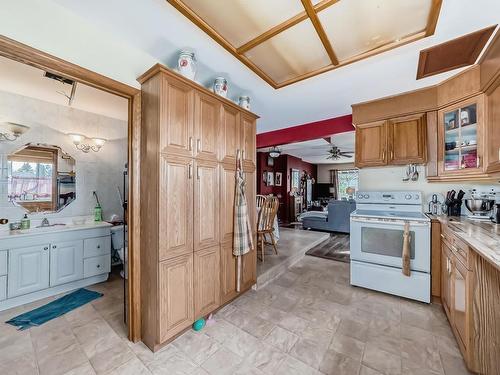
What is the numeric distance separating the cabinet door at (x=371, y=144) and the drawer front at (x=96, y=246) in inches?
142

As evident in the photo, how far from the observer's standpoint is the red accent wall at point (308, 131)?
10.9 ft

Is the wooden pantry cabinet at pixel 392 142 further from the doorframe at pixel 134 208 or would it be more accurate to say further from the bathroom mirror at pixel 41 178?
the bathroom mirror at pixel 41 178

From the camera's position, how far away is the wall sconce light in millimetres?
3007

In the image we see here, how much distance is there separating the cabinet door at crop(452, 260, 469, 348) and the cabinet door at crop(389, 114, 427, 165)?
4.51ft

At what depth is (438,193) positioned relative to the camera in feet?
9.00

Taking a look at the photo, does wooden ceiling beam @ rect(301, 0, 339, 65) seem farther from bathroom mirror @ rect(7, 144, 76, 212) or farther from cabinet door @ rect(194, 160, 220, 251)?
bathroom mirror @ rect(7, 144, 76, 212)

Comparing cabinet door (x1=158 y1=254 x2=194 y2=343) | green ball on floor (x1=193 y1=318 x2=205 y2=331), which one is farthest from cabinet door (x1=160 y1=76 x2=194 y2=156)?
green ball on floor (x1=193 y1=318 x2=205 y2=331)

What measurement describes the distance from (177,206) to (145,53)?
1.32m

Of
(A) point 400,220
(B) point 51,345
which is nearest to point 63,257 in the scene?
(B) point 51,345

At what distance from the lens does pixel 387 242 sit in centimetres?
248

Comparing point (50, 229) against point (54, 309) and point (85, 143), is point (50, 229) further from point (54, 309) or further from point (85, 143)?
point (85, 143)

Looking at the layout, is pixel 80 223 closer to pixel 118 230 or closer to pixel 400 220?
pixel 118 230

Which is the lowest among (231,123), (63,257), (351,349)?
(351,349)

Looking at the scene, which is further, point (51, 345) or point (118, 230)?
point (118, 230)
